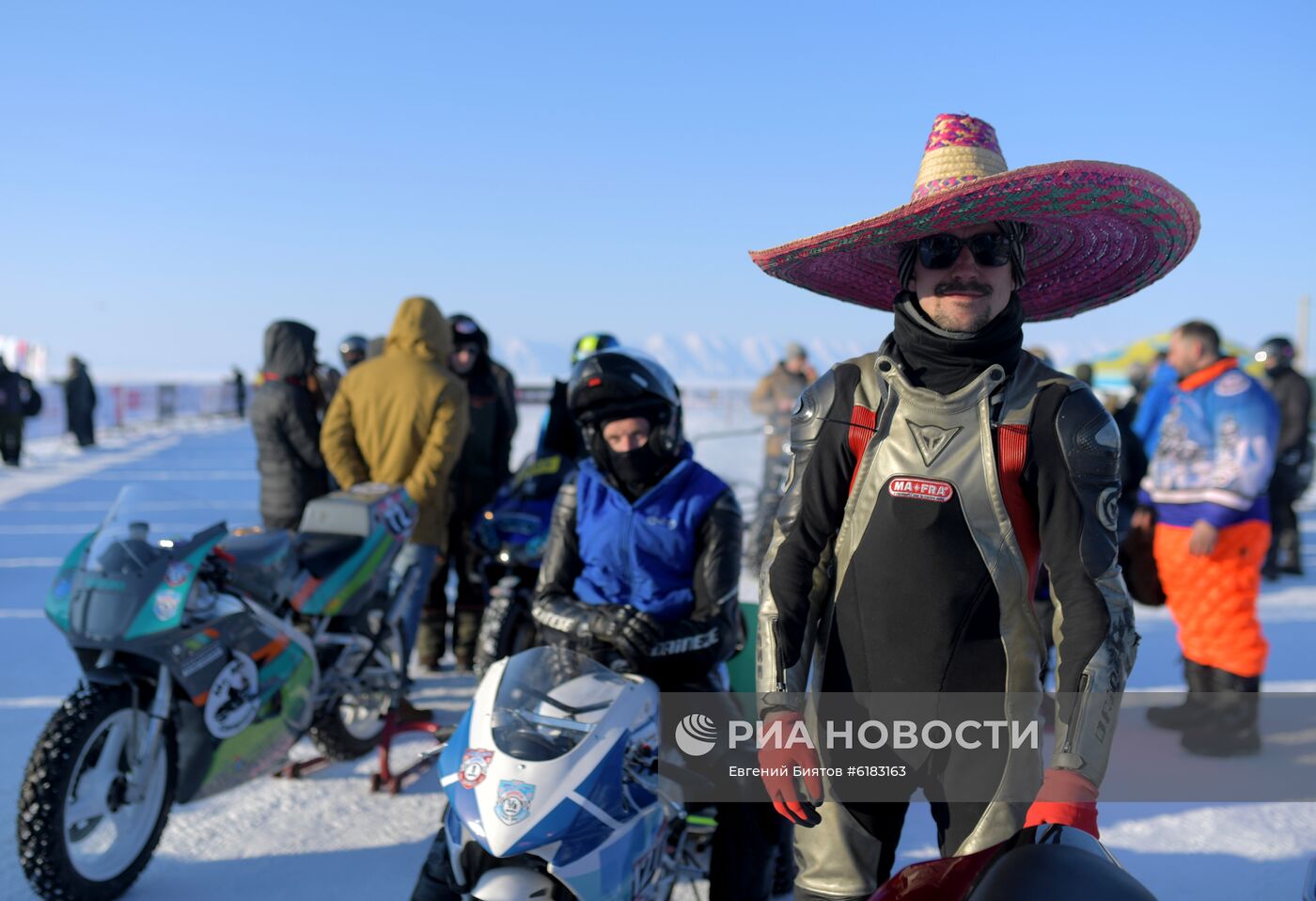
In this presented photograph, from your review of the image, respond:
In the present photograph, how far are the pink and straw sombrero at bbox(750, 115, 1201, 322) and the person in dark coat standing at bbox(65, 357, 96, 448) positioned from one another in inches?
781

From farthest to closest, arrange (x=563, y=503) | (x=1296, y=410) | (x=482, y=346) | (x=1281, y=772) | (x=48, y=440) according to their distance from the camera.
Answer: (x=48, y=440) < (x=1296, y=410) < (x=482, y=346) < (x=1281, y=772) < (x=563, y=503)

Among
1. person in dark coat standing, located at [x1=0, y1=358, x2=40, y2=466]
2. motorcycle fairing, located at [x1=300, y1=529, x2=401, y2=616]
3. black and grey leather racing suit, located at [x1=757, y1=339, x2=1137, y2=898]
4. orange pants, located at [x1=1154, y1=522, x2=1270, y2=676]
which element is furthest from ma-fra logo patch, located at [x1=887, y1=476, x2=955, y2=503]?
person in dark coat standing, located at [x1=0, y1=358, x2=40, y2=466]

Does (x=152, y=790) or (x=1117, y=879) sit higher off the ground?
(x=1117, y=879)

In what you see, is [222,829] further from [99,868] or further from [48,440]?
[48,440]

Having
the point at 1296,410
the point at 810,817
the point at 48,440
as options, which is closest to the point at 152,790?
the point at 810,817

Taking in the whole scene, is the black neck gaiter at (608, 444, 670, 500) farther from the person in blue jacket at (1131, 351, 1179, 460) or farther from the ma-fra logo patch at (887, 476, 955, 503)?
the person in blue jacket at (1131, 351, 1179, 460)

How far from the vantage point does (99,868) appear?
2910mm

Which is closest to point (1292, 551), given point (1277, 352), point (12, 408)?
point (1277, 352)

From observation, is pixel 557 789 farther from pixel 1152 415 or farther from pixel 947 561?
pixel 1152 415

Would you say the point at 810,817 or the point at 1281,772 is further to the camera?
the point at 1281,772

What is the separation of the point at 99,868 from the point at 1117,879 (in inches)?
122

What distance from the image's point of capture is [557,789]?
6.81ft

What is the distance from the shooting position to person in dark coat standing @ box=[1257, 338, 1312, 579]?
8555 millimetres

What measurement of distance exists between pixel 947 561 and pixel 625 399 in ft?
4.98
